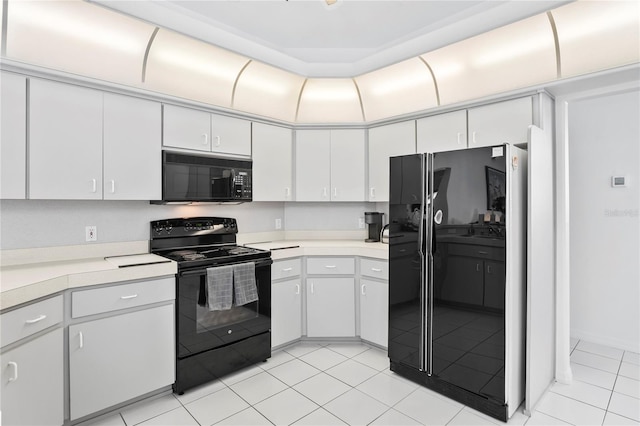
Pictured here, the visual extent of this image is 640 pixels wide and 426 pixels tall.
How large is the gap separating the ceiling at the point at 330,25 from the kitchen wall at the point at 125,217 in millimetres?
1505

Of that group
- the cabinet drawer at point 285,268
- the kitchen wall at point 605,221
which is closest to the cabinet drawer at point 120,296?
the cabinet drawer at point 285,268

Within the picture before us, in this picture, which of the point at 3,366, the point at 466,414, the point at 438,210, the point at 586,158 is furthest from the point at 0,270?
the point at 586,158

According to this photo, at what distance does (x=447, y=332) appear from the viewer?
2.67 meters

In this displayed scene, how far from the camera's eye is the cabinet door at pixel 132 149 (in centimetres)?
270

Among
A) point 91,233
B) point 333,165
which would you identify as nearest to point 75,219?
point 91,233

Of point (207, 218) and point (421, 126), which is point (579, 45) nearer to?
point (421, 126)

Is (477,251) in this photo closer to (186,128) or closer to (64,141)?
(186,128)

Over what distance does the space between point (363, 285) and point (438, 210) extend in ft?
4.04

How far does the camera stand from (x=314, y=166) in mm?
3996

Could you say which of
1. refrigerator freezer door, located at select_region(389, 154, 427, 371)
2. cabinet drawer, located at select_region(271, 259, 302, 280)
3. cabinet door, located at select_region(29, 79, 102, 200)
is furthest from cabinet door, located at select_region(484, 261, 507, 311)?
cabinet door, located at select_region(29, 79, 102, 200)

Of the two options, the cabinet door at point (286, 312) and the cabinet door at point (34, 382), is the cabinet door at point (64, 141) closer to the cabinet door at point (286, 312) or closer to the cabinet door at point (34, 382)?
the cabinet door at point (34, 382)

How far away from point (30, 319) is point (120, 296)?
530mm

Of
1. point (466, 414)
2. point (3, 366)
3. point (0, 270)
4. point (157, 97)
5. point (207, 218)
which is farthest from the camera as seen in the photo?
point (207, 218)

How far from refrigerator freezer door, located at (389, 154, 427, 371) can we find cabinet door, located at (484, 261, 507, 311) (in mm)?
477
